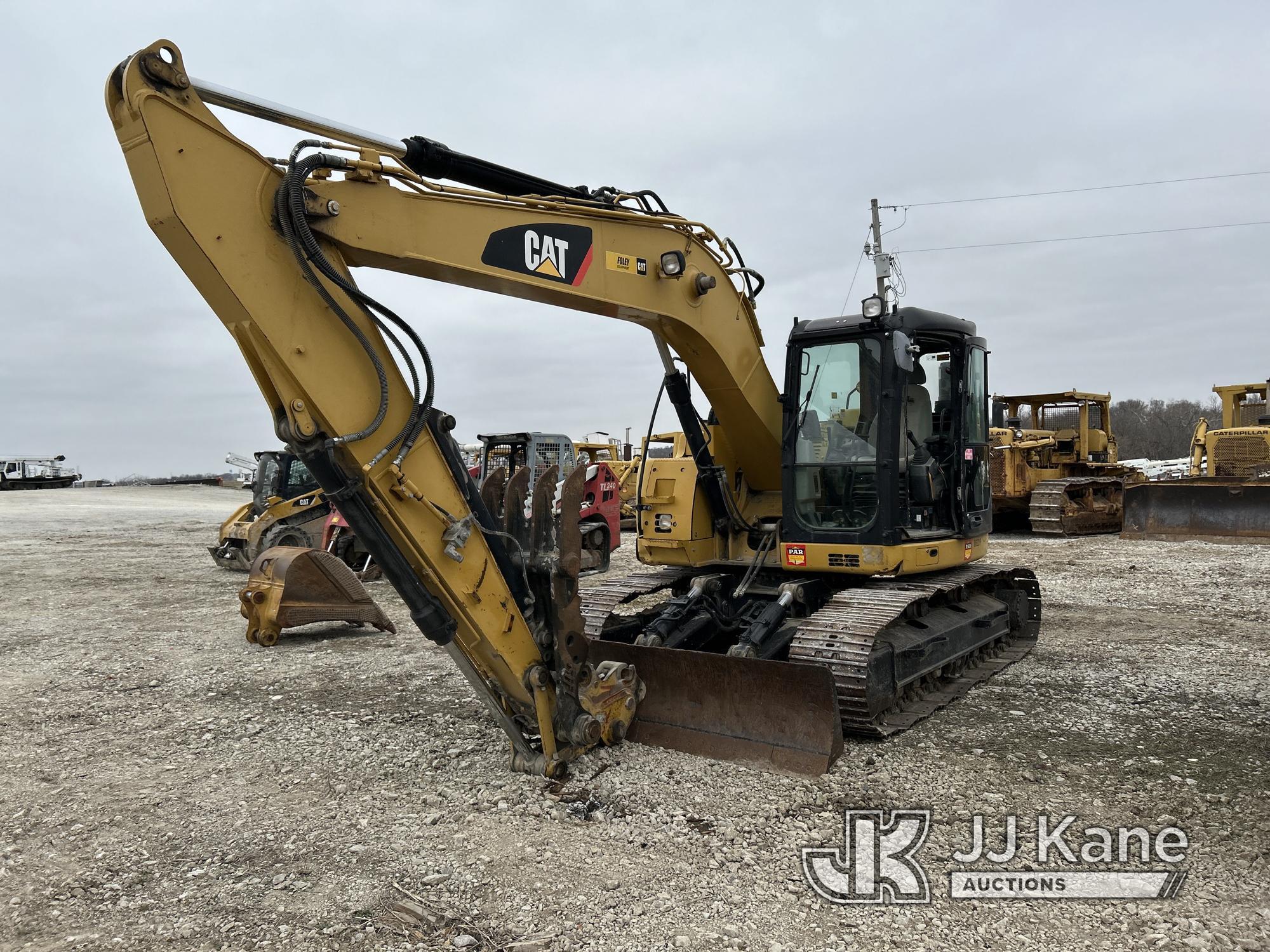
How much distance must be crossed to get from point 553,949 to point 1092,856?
91.3 inches

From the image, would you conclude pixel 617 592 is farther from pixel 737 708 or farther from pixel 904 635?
pixel 904 635

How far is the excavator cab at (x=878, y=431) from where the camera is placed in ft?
20.1

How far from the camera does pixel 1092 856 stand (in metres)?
3.85

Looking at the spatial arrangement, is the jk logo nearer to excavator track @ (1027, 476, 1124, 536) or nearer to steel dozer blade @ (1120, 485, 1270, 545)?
steel dozer blade @ (1120, 485, 1270, 545)

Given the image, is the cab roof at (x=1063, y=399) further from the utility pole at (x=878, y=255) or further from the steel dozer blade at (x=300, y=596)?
the steel dozer blade at (x=300, y=596)

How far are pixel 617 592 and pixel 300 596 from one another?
3879 millimetres

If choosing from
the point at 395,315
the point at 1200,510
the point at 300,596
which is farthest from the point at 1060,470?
the point at 395,315

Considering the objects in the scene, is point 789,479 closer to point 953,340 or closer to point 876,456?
point 876,456

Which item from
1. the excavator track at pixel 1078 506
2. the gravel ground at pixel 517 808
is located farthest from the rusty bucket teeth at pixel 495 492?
the excavator track at pixel 1078 506

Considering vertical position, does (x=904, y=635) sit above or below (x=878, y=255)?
below

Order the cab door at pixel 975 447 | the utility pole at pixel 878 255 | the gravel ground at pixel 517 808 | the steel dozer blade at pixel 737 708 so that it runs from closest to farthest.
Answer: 1. the gravel ground at pixel 517 808
2. the steel dozer blade at pixel 737 708
3. the cab door at pixel 975 447
4. the utility pole at pixel 878 255

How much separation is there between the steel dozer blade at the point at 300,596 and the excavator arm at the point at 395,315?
4.86 metres

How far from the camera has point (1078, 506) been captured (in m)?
18.5

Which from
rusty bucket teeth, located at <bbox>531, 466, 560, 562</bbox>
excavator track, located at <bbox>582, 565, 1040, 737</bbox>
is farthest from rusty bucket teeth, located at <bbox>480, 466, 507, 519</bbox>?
excavator track, located at <bbox>582, 565, 1040, 737</bbox>
